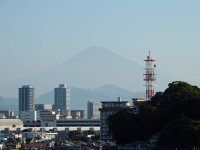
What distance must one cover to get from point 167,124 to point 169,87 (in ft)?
36.3

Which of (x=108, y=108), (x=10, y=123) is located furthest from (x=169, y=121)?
(x=10, y=123)

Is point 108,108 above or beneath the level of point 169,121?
above

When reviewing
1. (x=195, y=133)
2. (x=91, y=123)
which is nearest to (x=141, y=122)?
(x=195, y=133)

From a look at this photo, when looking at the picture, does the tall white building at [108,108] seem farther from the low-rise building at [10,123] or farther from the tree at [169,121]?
the low-rise building at [10,123]

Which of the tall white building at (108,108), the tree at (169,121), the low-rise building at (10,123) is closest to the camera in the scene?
the tree at (169,121)

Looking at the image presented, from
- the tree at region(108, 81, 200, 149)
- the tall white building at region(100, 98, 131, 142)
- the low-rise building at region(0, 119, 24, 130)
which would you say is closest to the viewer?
the tree at region(108, 81, 200, 149)

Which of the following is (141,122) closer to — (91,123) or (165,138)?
(165,138)

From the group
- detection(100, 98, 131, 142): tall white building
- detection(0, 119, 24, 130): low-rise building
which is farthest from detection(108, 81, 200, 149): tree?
detection(0, 119, 24, 130): low-rise building

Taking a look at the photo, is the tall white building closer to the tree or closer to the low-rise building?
the tree

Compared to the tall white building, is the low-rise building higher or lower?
lower

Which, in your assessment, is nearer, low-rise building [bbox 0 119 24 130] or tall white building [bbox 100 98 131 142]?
tall white building [bbox 100 98 131 142]

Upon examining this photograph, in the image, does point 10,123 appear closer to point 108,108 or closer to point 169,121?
point 108,108

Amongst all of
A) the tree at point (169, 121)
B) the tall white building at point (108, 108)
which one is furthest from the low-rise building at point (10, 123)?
the tree at point (169, 121)

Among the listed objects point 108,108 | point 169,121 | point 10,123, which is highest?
point 108,108
